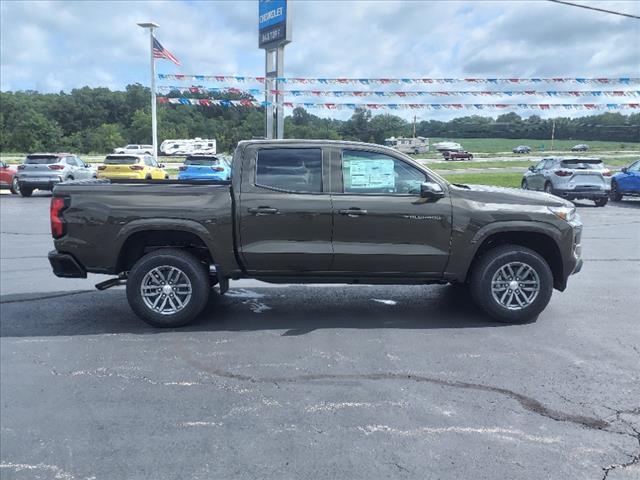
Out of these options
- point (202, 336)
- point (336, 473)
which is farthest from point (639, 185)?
point (336, 473)

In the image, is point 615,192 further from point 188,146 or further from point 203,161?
point 188,146

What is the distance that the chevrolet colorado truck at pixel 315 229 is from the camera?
5.72 meters

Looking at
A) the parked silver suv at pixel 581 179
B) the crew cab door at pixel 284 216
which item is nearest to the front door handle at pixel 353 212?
the crew cab door at pixel 284 216

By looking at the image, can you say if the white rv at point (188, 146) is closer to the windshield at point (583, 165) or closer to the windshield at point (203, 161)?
the windshield at point (203, 161)

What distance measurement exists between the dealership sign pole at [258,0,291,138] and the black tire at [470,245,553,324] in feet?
64.3

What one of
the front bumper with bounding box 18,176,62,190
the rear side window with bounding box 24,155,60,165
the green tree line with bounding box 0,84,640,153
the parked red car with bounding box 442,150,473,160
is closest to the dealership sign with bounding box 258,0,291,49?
the green tree line with bounding box 0,84,640,153

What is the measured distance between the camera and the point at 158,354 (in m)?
5.16

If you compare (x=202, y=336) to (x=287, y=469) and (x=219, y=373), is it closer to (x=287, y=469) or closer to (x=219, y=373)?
(x=219, y=373)

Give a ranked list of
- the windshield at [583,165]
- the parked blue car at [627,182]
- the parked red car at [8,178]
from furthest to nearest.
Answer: the parked red car at [8,178]
the parked blue car at [627,182]
the windshield at [583,165]

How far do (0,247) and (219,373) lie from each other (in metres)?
8.19

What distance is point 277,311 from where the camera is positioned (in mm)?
6477

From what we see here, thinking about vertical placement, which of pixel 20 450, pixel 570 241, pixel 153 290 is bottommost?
pixel 20 450

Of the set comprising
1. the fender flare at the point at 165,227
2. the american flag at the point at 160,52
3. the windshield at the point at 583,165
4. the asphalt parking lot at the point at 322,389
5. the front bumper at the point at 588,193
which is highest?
the american flag at the point at 160,52

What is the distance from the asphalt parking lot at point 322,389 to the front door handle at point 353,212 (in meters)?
1.13
